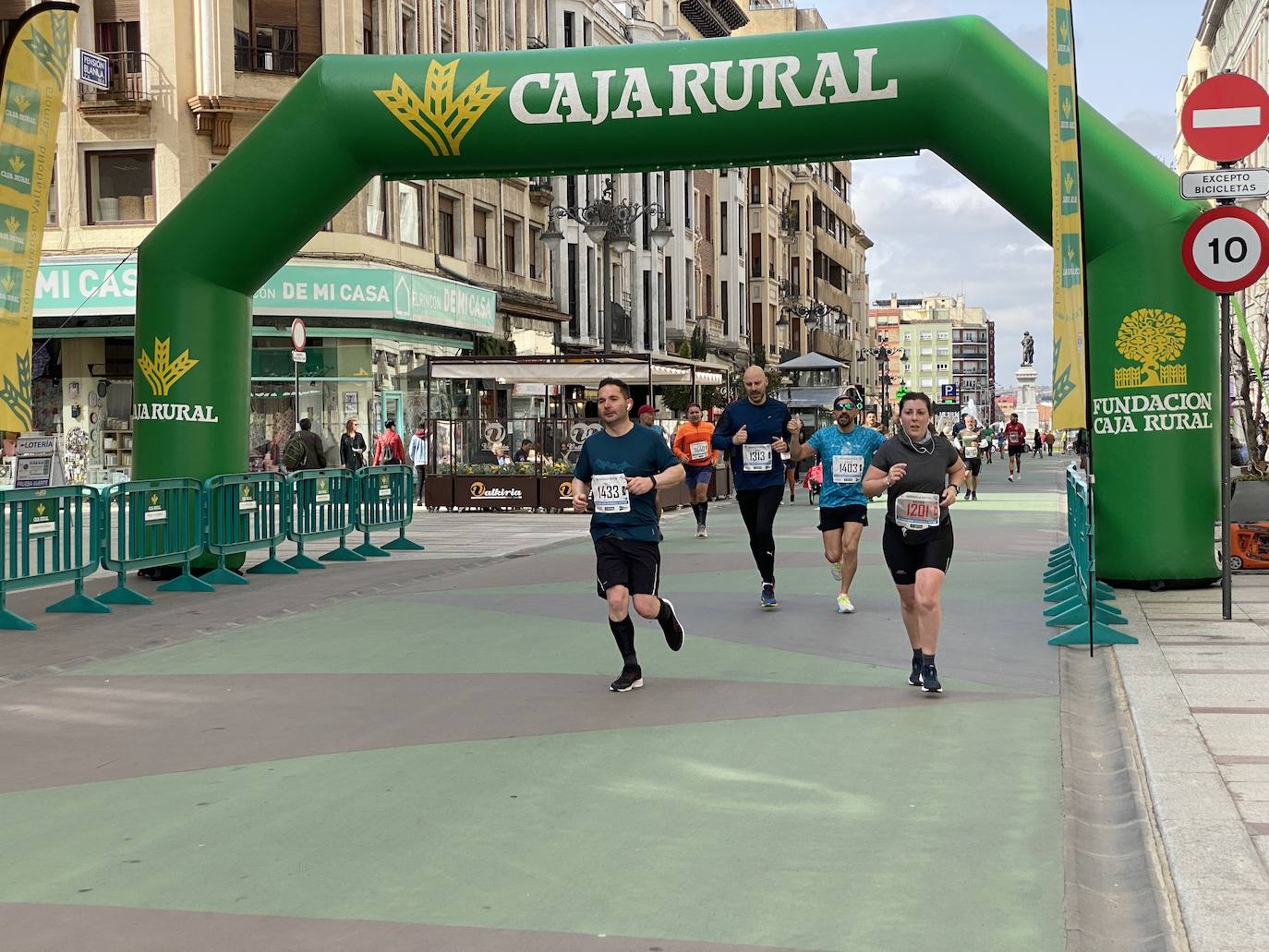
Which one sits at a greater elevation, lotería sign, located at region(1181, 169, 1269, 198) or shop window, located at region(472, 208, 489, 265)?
shop window, located at region(472, 208, 489, 265)

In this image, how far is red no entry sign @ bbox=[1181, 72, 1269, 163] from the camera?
38.5 feet

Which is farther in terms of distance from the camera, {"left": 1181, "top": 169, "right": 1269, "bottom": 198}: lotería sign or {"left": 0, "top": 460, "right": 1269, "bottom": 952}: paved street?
{"left": 1181, "top": 169, "right": 1269, "bottom": 198}: lotería sign

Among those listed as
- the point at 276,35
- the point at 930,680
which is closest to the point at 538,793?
the point at 930,680

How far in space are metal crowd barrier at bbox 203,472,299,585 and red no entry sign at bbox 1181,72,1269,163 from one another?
9.40 meters

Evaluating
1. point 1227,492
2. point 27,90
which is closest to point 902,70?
point 1227,492

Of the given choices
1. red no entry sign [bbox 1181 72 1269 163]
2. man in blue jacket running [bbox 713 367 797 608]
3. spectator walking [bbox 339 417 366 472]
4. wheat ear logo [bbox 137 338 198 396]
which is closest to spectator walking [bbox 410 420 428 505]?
spectator walking [bbox 339 417 366 472]

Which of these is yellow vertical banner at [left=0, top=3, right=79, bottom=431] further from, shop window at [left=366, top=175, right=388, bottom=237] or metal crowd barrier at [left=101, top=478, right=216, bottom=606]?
shop window at [left=366, top=175, right=388, bottom=237]

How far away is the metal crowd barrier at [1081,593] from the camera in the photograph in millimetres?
10688

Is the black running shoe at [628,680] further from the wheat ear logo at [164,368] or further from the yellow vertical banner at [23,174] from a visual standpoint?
the wheat ear logo at [164,368]

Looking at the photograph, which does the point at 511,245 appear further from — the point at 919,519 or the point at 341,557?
the point at 919,519

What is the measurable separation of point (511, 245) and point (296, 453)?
16864 mm

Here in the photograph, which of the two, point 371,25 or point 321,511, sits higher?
point 371,25

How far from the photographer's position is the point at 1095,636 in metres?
10.8

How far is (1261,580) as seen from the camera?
573 inches
